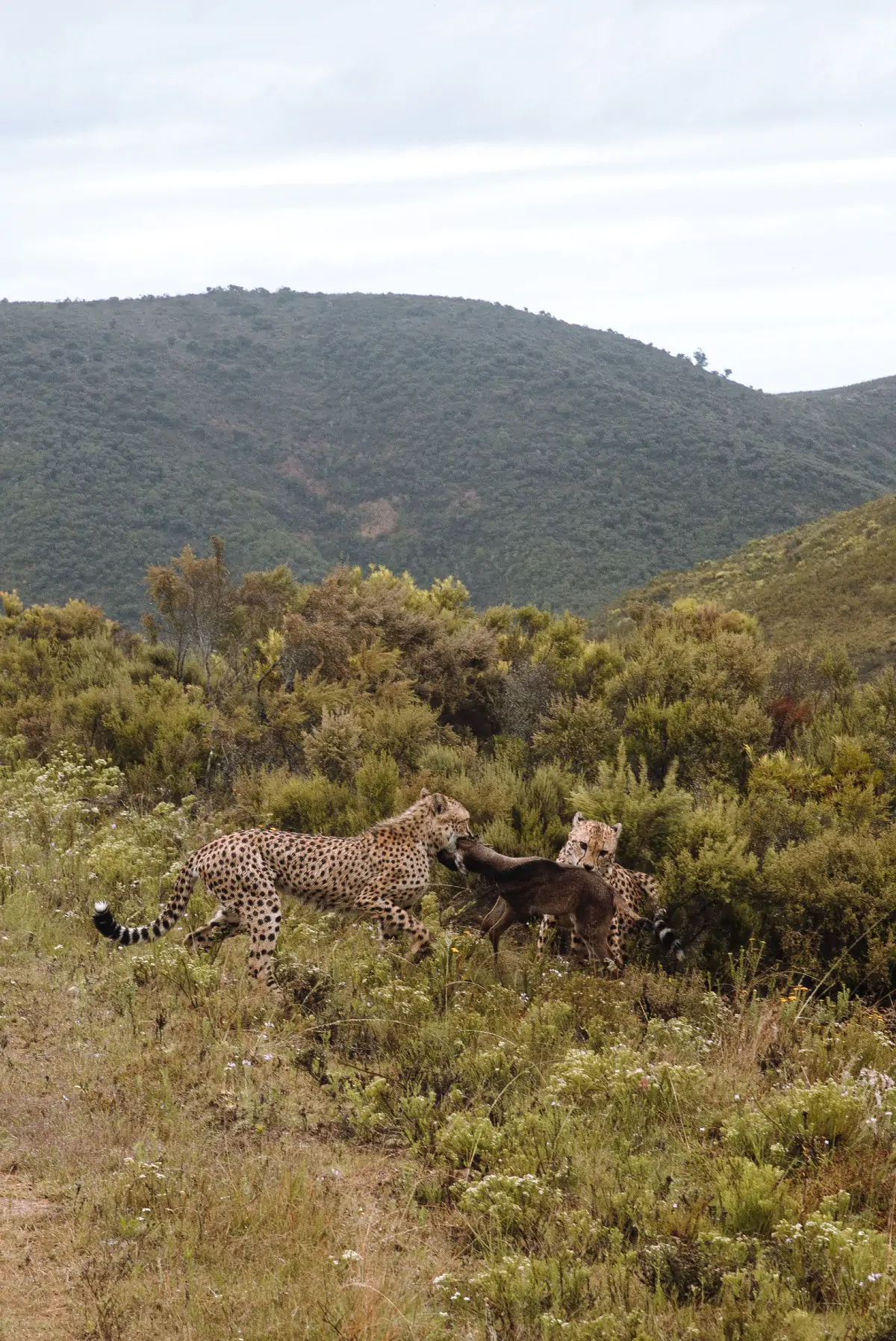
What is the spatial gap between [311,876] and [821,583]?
2782cm

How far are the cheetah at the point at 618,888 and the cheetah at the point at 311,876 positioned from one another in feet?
2.75

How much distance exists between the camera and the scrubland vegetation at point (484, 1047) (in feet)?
11.8

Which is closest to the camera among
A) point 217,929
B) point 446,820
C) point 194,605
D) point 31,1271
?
point 31,1271

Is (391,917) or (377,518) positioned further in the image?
(377,518)

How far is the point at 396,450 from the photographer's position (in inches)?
2751

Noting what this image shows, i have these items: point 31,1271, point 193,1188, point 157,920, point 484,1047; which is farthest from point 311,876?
point 31,1271

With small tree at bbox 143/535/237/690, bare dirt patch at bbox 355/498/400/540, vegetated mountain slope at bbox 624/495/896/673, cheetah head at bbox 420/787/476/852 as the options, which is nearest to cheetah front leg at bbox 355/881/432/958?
cheetah head at bbox 420/787/476/852

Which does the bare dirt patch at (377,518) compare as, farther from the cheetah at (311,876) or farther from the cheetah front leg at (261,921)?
the cheetah front leg at (261,921)

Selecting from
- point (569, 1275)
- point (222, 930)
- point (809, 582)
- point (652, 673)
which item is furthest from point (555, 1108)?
point (809, 582)

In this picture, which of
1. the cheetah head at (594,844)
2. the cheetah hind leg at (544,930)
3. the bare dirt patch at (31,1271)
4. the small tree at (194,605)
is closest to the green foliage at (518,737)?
the small tree at (194,605)

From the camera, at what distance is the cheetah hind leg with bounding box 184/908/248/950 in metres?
7.10

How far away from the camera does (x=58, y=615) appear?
59.9ft

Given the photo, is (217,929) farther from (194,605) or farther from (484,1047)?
(194,605)

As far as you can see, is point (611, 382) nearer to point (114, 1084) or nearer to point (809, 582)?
point (809, 582)
